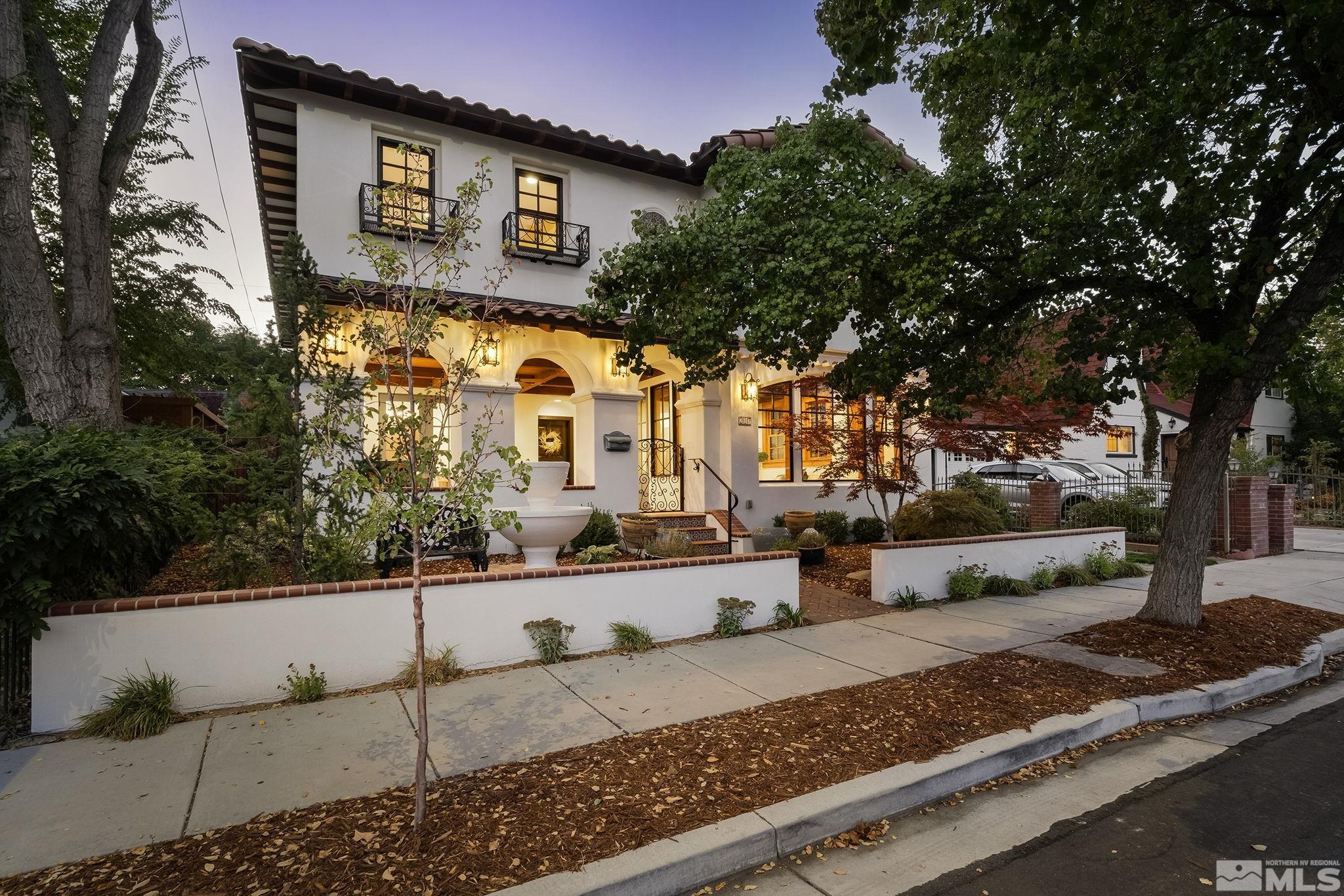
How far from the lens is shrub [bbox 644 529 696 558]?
8.73 metres

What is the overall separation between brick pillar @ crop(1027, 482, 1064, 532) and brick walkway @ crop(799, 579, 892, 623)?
253 inches

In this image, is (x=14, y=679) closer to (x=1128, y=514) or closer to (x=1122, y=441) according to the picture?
(x=1128, y=514)

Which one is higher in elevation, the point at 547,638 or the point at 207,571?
the point at 207,571

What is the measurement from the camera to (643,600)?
6.12 metres

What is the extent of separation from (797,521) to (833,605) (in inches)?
162

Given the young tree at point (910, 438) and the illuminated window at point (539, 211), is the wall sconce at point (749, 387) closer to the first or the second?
the young tree at point (910, 438)

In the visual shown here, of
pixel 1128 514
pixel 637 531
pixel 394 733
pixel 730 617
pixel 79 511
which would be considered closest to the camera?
pixel 79 511

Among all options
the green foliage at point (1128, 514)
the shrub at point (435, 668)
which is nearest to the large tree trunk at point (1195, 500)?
the shrub at point (435, 668)

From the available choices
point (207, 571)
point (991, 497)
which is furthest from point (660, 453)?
point (207, 571)

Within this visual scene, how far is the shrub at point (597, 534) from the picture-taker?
376 inches

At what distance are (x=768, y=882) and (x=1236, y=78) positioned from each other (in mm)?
6519

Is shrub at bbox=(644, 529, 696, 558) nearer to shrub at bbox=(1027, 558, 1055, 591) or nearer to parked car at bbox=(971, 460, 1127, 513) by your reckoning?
shrub at bbox=(1027, 558, 1055, 591)

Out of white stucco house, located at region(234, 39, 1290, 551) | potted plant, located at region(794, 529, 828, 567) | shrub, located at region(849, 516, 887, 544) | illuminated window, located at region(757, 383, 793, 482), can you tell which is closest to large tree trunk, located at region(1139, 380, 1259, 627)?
Answer: potted plant, located at region(794, 529, 828, 567)

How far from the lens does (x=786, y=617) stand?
682cm
